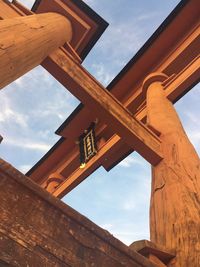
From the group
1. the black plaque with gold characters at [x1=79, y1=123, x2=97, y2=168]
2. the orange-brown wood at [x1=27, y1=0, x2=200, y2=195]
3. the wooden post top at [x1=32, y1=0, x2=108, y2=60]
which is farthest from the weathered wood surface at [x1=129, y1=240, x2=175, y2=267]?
the black plaque with gold characters at [x1=79, y1=123, x2=97, y2=168]

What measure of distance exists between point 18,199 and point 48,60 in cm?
249

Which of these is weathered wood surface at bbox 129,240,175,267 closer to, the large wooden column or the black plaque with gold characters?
the large wooden column

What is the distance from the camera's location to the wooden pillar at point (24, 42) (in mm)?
2416

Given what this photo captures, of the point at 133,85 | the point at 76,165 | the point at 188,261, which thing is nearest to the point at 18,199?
the point at 188,261

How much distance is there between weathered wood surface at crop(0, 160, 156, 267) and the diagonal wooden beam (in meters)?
2.03

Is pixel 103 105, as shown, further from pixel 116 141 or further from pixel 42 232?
pixel 42 232

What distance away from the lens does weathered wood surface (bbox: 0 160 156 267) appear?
1.31 meters

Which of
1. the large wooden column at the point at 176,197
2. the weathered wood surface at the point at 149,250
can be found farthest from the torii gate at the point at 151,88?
the weathered wood surface at the point at 149,250

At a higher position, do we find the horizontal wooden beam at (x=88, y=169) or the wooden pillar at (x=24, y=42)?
the wooden pillar at (x=24, y=42)

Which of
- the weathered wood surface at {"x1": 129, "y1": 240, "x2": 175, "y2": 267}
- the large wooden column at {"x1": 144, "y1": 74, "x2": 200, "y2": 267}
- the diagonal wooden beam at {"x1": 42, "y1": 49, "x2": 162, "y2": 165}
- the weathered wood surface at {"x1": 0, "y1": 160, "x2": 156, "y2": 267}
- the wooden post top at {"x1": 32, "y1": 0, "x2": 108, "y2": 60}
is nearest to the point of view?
the weathered wood surface at {"x1": 0, "y1": 160, "x2": 156, "y2": 267}

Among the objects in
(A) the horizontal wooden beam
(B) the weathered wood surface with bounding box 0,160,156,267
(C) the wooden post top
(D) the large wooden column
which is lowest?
(A) the horizontal wooden beam

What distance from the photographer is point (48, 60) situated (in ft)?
12.0

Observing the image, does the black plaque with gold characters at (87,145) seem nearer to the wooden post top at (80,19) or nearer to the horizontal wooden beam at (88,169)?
the horizontal wooden beam at (88,169)

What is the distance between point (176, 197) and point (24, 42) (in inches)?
72.8
